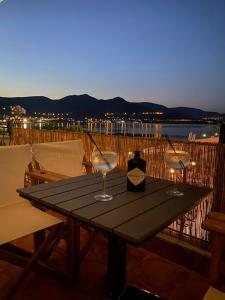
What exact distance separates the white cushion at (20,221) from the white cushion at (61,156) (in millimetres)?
415

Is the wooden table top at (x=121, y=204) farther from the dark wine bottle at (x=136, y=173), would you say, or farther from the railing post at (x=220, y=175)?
the railing post at (x=220, y=175)

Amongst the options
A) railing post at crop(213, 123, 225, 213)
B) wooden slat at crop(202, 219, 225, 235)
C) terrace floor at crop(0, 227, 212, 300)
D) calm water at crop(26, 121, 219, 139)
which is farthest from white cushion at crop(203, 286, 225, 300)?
calm water at crop(26, 121, 219, 139)

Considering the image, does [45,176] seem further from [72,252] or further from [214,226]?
[214,226]

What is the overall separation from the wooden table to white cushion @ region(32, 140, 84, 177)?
0.67 meters

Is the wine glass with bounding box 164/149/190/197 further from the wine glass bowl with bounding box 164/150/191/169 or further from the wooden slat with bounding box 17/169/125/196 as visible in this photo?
the wooden slat with bounding box 17/169/125/196

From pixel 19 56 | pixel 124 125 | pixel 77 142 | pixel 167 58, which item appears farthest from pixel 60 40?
pixel 77 142

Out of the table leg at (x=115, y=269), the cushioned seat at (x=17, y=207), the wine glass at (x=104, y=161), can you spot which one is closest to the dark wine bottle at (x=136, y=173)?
the wine glass at (x=104, y=161)

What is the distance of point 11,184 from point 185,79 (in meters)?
14.9

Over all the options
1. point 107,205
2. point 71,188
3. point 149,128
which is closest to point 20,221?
point 71,188

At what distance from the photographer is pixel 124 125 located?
3.95 meters

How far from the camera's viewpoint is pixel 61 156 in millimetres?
2436

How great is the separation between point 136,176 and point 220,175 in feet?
3.69

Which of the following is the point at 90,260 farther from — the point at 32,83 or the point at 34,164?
the point at 32,83

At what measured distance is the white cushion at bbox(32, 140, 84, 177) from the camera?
7.45 feet
